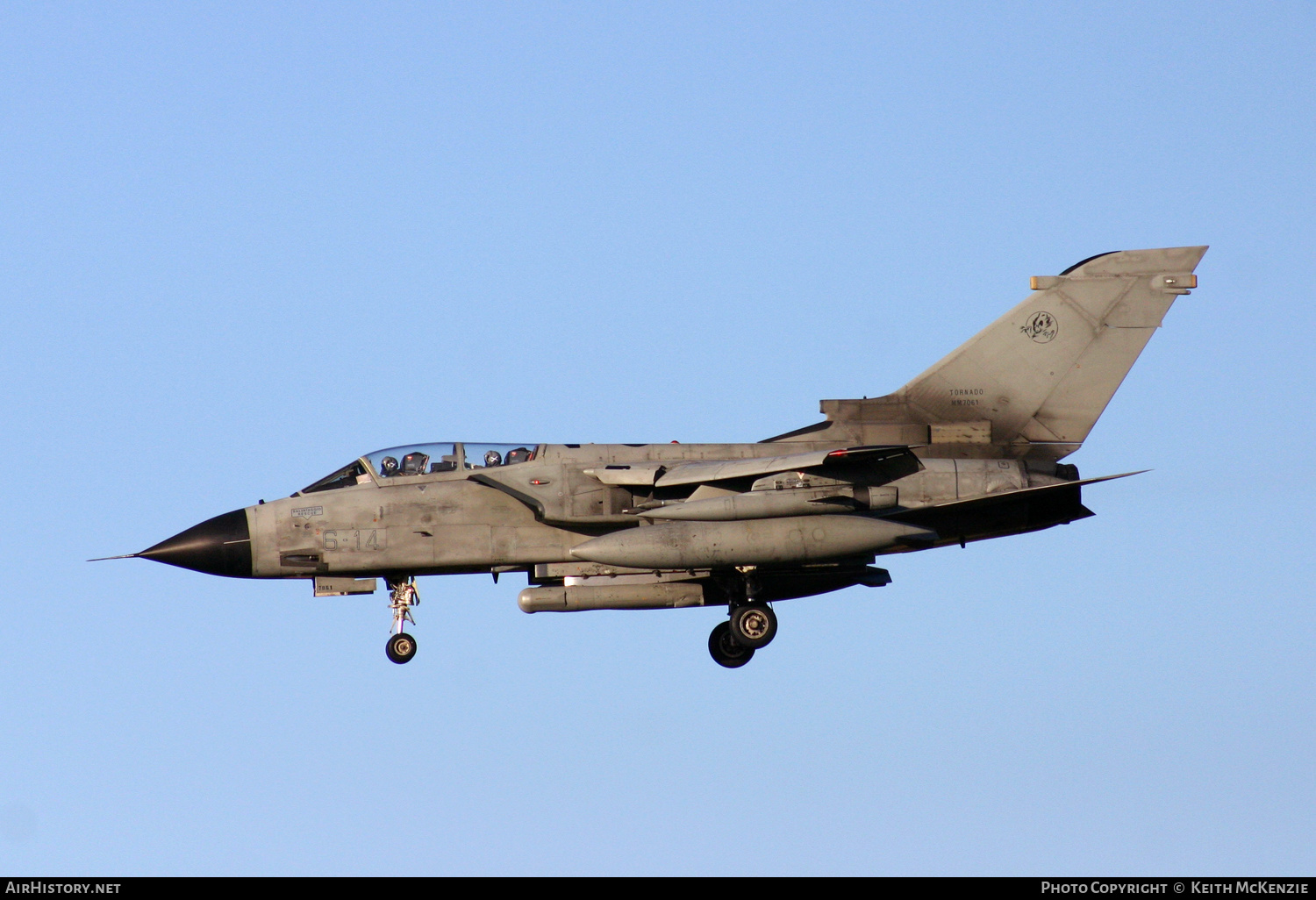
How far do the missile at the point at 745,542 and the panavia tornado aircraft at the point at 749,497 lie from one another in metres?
0.02

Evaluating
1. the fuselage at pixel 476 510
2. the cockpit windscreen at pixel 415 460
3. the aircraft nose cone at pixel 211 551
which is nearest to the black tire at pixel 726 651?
the fuselage at pixel 476 510

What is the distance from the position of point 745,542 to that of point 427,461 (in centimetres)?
487

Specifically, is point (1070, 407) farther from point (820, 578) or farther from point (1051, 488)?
point (820, 578)

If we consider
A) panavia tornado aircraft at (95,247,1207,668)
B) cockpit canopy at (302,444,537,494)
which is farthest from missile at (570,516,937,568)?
cockpit canopy at (302,444,537,494)

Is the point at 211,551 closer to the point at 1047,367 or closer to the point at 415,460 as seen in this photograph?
the point at 415,460

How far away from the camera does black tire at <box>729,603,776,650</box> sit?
23.8 meters

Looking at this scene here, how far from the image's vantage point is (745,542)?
22281 millimetres

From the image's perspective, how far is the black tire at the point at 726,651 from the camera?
24.8 m

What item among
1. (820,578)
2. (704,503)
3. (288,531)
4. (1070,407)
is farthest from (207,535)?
(1070,407)

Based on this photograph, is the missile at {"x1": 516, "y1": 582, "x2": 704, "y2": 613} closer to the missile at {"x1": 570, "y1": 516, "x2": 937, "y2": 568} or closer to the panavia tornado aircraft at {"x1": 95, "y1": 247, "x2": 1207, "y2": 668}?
the panavia tornado aircraft at {"x1": 95, "y1": 247, "x2": 1207, "y2": 668}

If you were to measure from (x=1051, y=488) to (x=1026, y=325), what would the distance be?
2.82 meters

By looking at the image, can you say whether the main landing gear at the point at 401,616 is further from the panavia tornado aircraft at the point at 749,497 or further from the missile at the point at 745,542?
the missile at the point at 745,542

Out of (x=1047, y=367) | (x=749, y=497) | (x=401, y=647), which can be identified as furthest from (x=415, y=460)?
(x=1047, y=367)
